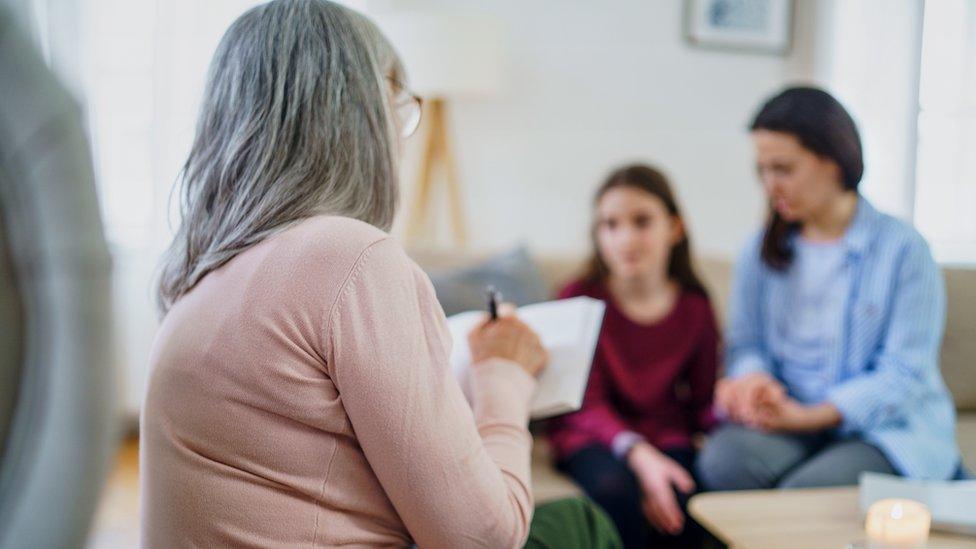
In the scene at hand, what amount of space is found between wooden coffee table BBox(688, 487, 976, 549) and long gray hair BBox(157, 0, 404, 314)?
0.70 meters

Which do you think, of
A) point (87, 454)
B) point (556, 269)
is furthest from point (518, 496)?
point (556, 269)

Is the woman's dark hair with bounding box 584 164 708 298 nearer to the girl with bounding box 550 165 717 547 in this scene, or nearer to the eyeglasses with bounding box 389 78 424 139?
the girl with bounding box 550 165 717 547

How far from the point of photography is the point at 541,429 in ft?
6.09

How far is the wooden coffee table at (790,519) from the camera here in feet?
3.73

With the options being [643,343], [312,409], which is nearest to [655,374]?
[643,343]

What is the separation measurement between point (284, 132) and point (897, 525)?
32.5 inches

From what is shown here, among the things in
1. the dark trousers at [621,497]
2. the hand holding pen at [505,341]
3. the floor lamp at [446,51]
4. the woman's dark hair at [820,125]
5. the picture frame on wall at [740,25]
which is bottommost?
the dark trousers at [621,497]

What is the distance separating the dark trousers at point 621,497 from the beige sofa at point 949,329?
46mm

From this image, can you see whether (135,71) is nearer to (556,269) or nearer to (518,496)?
(556,269)

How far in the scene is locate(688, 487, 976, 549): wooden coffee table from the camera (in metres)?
1.14

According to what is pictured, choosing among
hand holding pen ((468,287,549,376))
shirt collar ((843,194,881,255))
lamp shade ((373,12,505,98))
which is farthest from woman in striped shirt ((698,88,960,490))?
lamp shade ((373,12,505,98))

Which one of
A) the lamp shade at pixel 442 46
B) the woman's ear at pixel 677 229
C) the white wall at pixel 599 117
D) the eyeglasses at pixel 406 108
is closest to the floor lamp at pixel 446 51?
the lamp shade at pixel 442 46

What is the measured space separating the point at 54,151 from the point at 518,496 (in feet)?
2.52

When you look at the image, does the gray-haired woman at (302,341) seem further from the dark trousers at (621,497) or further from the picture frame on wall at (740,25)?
the picture frame on wall at (740,25)
